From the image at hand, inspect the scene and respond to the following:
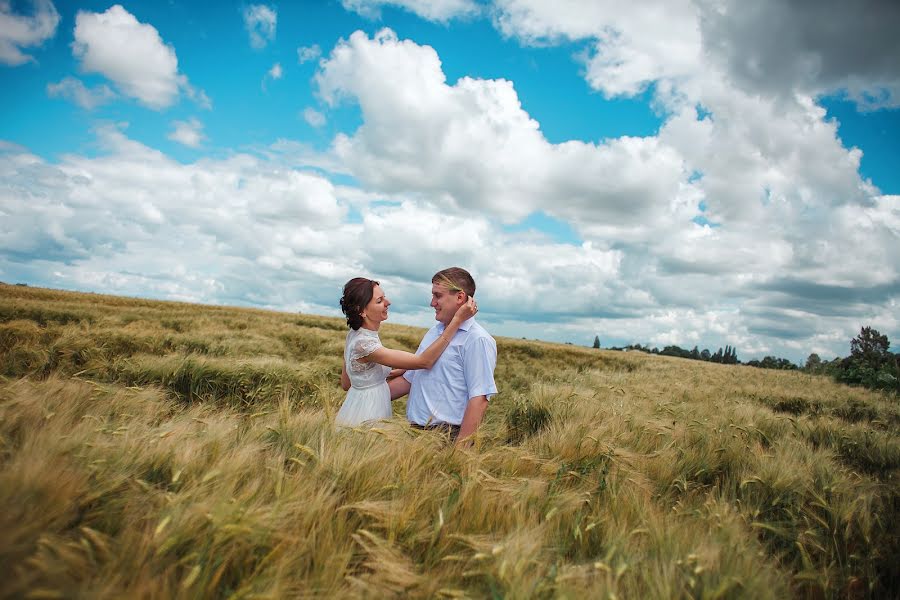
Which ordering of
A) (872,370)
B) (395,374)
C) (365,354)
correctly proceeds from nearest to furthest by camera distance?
(365,354), (395,374), (872,370)

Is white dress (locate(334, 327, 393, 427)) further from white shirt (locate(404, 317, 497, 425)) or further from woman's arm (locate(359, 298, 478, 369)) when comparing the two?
white shirt (locate(404, 317, 497, 425))

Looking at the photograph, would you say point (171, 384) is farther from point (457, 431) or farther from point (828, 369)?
point (828, 369)

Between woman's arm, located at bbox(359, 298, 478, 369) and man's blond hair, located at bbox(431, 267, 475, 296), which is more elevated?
man's blond hair, located at bbox(431, 267, 475, 296)

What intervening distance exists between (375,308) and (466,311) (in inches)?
40.2

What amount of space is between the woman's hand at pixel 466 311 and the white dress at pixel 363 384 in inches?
33.9

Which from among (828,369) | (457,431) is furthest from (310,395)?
(828,369)

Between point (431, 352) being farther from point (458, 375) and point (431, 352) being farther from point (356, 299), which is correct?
point (356, 299)

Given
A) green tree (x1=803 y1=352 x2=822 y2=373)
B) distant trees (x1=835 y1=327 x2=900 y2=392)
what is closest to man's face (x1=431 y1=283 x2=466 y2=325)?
distant trees (x1=835 y1=327 x2=900 y2=392)

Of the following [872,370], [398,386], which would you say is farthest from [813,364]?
[398,386]

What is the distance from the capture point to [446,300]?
3.87m

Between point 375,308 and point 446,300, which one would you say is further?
point 375,308

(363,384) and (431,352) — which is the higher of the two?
(431,352)

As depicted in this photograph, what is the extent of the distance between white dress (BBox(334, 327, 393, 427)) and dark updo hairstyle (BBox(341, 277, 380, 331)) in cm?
12

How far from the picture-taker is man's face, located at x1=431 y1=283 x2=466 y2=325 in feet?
12.6
